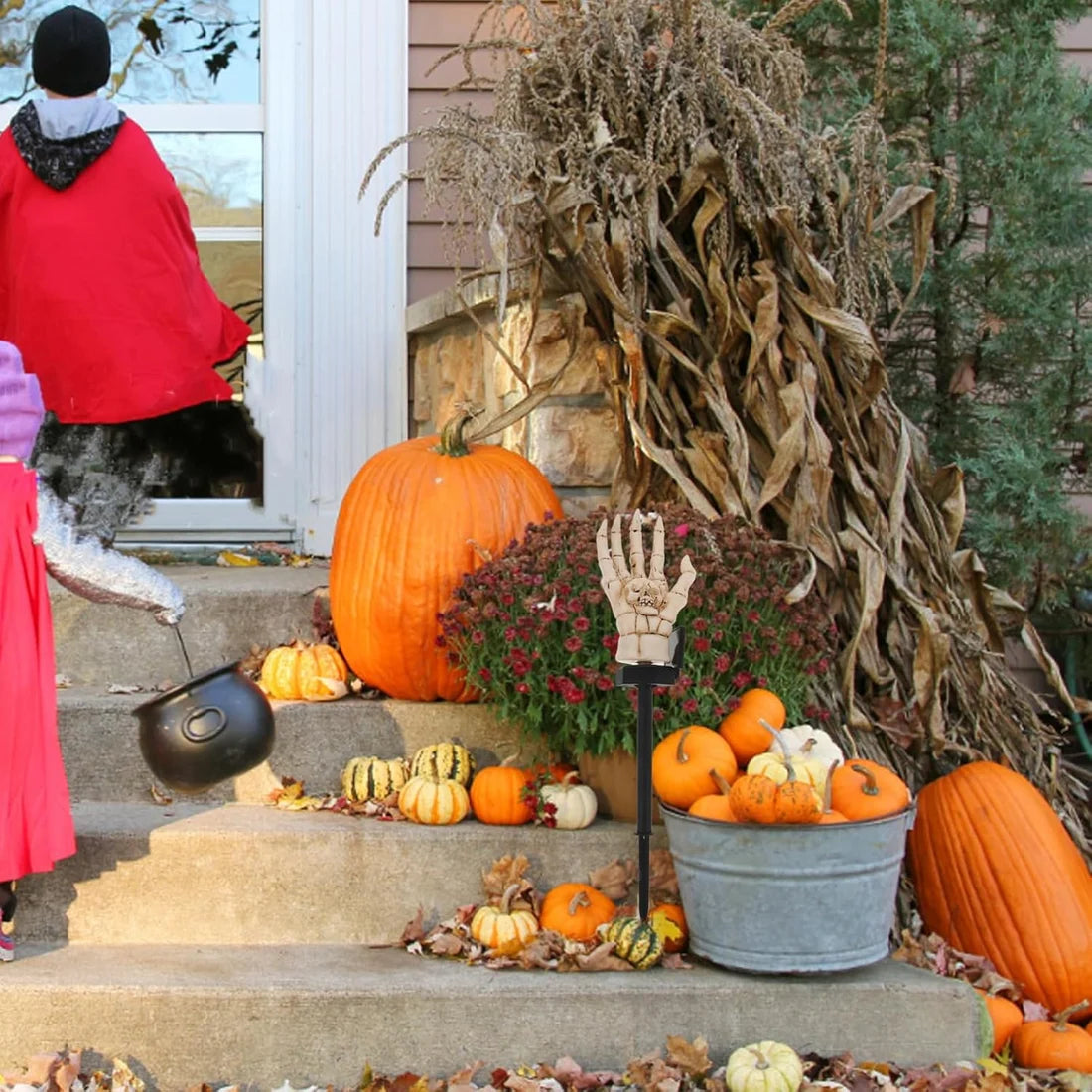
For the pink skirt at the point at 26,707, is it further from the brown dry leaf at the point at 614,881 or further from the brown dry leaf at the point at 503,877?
the brown dry leaf at the point at 614,881

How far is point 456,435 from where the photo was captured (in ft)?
11.3

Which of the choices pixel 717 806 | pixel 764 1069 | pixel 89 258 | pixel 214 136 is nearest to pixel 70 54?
pixel 89 258

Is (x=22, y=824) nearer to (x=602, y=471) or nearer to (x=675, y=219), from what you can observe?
(x=602, y=471)

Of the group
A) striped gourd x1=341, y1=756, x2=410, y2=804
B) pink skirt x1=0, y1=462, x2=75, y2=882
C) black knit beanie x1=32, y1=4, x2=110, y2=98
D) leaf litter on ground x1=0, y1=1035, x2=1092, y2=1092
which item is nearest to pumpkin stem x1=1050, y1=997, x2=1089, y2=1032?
leaf litter on ground x1=0, y1=1035, x2=1092, y2=1092

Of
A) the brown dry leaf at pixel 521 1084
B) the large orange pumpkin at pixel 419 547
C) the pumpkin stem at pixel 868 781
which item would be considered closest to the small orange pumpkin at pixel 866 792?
the pumpkin stem at pixel 868 781

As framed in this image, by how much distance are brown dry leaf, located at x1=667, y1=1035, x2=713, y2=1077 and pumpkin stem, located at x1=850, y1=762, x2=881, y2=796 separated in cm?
58

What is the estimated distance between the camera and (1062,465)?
3783mm

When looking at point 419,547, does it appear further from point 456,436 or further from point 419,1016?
point 419,1016

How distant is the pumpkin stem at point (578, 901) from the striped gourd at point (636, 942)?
0.28ft

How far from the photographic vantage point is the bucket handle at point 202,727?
2.72 metres

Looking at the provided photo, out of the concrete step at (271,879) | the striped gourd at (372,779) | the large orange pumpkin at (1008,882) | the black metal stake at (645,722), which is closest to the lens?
the black metal stake at (645,722)

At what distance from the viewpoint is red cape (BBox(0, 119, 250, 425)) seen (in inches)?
144

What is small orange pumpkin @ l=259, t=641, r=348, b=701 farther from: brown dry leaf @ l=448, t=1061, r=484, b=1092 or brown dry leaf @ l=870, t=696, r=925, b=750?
brown dry leaf @ l=870, t=696, r=925, b=750

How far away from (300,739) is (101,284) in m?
1.41
